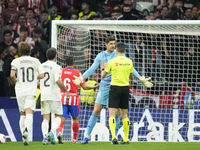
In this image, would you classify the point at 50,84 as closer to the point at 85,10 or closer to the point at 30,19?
the point at 30,19

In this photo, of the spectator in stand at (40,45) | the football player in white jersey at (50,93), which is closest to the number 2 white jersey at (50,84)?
the football player in white jersey at (50,93)

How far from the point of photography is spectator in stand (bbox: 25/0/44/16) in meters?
13.0

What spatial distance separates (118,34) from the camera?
30.9 ft

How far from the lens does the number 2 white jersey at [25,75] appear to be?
6.55m

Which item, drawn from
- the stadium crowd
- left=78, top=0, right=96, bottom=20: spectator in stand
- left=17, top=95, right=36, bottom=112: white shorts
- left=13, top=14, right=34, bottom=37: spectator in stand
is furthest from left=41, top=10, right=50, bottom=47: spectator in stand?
left=17, top=95, right=36, bottom=112: white shorts

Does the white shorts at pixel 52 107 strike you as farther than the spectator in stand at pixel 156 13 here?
No

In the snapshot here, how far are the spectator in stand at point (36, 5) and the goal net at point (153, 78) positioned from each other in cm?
347

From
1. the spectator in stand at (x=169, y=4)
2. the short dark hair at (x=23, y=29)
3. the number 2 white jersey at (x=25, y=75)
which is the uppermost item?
the spectator in stand at (x=169, y=4)

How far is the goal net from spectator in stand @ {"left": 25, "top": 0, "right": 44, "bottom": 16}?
347 centimetres

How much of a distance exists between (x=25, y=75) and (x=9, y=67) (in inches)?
179

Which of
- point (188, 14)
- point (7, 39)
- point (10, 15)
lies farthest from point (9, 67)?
point (188, 14)

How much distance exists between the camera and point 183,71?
10062 mm

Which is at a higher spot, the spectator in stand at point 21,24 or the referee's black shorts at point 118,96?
the spectator in stand at point 21,24

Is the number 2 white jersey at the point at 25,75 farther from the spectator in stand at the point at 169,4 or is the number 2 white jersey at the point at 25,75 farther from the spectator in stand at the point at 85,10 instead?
the spectator in stand at the point at 169,4
